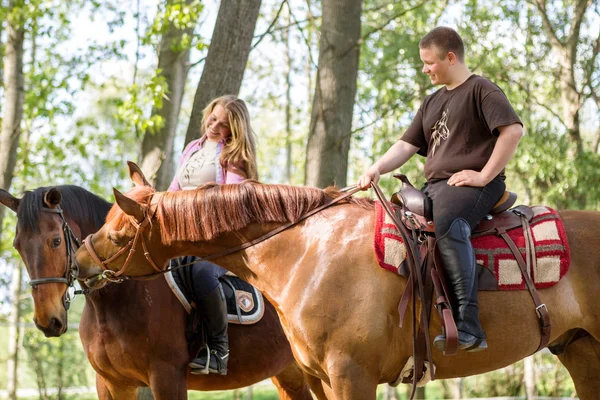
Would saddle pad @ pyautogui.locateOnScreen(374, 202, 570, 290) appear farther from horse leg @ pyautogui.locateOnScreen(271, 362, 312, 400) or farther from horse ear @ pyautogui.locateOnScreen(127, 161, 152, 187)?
horse leg @ pyautogui.locateOnScreen(271, 362, 312, 400)

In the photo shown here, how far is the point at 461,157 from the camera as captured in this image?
4613 millimetres

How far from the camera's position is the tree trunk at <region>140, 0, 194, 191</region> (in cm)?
980

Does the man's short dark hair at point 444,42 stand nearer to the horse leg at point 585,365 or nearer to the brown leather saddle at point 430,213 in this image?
the brown leather saddle at point 430,213

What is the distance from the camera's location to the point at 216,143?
600cm

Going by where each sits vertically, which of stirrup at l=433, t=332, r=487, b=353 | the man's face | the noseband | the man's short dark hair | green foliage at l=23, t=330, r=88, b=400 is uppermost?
the man's short dark hair

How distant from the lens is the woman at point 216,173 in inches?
223

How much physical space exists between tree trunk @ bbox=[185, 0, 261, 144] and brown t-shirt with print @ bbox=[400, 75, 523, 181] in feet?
11.5

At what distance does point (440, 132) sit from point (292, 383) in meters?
3.14

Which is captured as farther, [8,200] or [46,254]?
[8,200]

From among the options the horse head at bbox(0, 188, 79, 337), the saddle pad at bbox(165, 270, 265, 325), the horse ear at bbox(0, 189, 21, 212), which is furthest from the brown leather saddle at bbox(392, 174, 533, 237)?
the horse ear at bbox(0, 189, 21, 212)

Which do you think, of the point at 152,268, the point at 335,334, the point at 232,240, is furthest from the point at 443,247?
the point at 152,268

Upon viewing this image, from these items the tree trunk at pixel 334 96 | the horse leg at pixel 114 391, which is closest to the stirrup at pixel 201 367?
the horse leg at pixel 114 391

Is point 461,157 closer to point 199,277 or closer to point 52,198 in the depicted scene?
point 199,277

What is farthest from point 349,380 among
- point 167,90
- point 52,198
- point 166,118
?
point 166,118
